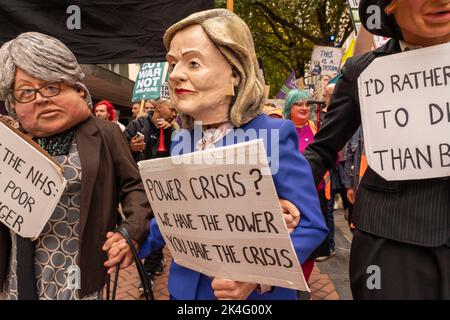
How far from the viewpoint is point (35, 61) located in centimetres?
167

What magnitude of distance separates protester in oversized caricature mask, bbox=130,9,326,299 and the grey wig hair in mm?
472

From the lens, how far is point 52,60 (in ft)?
5.60

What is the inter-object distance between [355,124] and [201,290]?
93cm

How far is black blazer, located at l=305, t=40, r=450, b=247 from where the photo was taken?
1.35m

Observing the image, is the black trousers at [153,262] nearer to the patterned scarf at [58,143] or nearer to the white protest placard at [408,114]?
the patterned scarf at [58,143]

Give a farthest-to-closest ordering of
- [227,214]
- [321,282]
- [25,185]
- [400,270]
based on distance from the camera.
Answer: [321,282] → [25,185] → [400,270] → [227,214]

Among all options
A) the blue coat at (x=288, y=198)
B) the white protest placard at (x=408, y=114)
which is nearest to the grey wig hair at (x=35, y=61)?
the blue coat at (x=288, y=198)

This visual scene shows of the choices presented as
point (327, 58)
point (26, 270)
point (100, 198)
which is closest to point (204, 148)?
point (100, 198)

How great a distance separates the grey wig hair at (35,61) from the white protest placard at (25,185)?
0.71ft

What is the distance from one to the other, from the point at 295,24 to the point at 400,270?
1569 cm

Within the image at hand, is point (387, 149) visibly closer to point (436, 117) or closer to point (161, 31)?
point (436, 117)

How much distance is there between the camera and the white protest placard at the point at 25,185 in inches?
64.1

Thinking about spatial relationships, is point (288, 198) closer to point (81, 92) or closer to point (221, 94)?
point (221, 94)

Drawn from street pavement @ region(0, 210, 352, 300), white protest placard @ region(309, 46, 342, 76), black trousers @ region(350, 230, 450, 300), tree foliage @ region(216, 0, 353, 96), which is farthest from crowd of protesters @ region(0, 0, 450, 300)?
tree foliage @ region(216, 0, 353, 96)
